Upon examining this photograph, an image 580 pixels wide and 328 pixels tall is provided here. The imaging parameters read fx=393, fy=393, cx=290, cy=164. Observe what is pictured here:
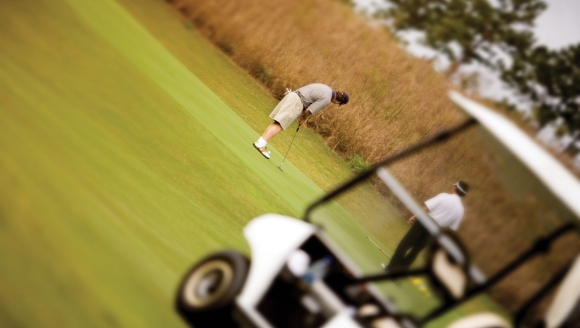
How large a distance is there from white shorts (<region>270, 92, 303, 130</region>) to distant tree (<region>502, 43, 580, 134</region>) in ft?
41.7

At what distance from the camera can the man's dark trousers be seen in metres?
4.36

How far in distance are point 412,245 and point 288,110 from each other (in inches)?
121

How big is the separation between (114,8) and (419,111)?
926 centimetres

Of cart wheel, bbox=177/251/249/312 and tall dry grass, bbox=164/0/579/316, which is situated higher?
tall dry grass, bbox=164/0/579/316

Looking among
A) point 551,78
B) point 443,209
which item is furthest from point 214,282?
point 551,78

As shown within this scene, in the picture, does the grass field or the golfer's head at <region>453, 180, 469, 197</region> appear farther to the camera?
the golfer's head at <region>453, 180, 469, 197</region>

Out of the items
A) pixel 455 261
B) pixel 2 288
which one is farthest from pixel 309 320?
pixel 2 288

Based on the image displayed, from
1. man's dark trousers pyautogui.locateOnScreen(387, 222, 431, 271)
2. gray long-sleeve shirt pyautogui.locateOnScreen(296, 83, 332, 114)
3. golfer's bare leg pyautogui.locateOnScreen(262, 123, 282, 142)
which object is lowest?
man's dark trousers pyautogui.locateOnScreen(387, 222, 431, 271)

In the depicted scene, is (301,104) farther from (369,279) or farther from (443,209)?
(369,279)

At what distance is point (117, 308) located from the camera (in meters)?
2.08

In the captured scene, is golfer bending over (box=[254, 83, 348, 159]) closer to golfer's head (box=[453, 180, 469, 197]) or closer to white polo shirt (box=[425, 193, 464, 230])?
white polo shirt (box=[425, 193, 464, 230])

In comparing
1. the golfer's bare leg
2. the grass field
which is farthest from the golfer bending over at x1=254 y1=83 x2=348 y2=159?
the grass field

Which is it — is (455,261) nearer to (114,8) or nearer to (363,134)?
(114,8)

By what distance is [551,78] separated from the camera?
1609 cm
